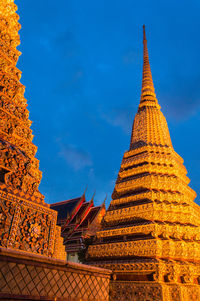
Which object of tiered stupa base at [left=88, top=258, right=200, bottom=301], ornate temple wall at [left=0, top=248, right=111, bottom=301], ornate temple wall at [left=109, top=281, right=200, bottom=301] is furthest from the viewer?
tiered stupa base at [left=88, top=258, right=200, bottom=301]

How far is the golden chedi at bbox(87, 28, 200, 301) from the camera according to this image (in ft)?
29.2

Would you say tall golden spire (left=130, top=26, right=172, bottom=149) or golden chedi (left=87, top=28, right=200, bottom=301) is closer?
golden chedi (left=87, top=28, right=200, bottom=301)

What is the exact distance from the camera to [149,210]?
35.4 ft

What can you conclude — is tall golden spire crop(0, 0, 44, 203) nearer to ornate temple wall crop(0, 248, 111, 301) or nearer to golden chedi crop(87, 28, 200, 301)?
ornate temple wall crop(0, 248, 111, 301)

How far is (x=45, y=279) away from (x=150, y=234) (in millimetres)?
7350

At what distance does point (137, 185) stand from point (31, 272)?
9697mm

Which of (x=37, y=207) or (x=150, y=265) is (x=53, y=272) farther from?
(x=150, y=265)

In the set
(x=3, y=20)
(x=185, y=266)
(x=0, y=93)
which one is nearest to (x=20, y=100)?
(x=0, y=93)

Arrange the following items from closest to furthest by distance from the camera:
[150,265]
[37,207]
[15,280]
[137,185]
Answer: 1. [15,280]
2. [37,207]
3. [150,265]
4. [137,185]

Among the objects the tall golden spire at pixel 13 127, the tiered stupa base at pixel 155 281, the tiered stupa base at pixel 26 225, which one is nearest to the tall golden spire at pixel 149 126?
the tiered stupa base at pixel 155 281

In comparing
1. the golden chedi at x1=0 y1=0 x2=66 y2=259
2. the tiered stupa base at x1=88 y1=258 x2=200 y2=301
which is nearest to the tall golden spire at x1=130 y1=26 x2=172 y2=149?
the tiered stupa base at x1=88 y1=258 x2=200 y2=301

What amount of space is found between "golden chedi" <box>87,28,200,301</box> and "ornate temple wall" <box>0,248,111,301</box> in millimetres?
5373

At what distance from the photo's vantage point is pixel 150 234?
10055 millimetres

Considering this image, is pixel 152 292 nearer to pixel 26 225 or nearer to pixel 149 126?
pixel 26 225
